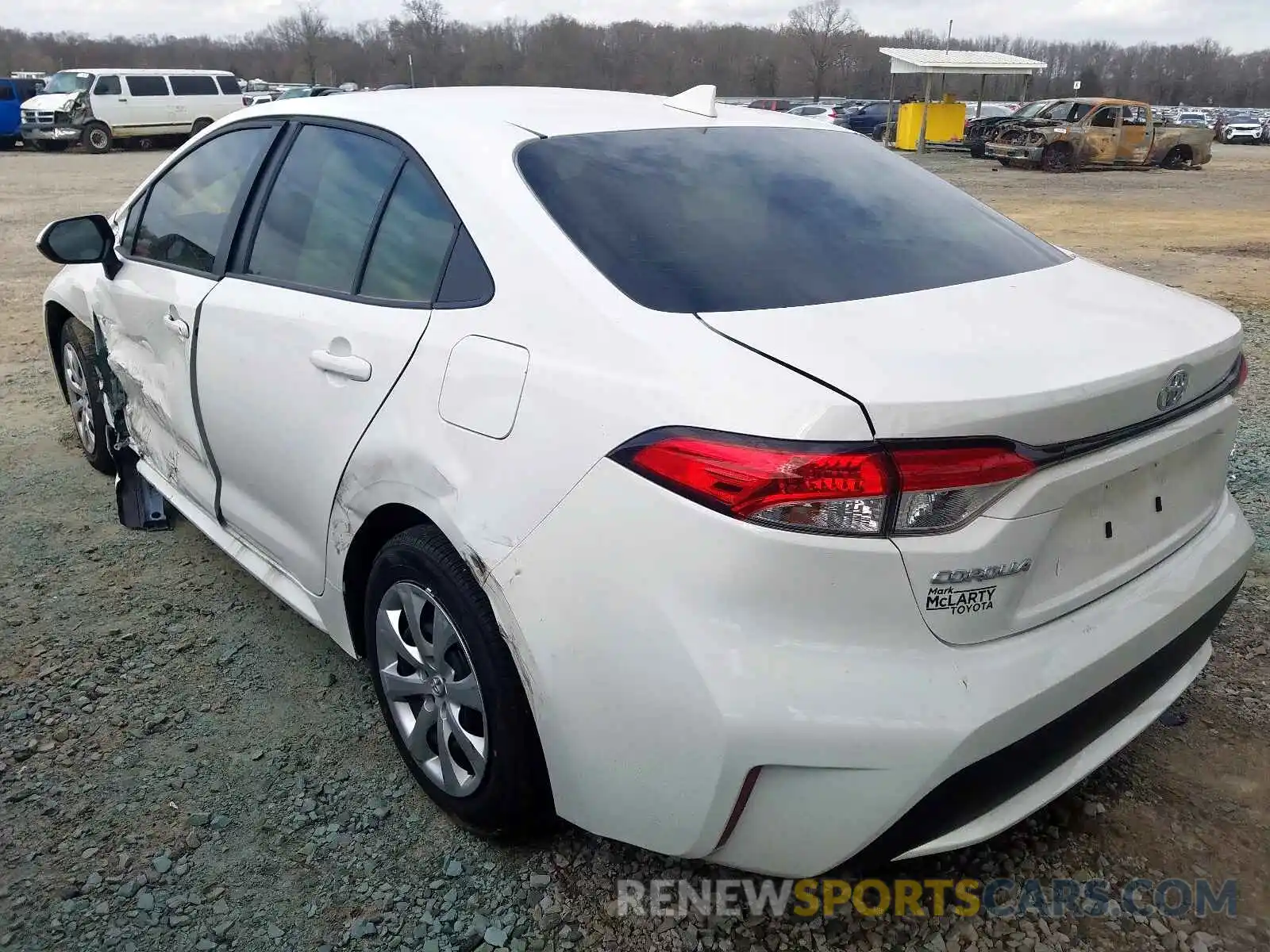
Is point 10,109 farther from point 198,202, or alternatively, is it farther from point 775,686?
point 775,686

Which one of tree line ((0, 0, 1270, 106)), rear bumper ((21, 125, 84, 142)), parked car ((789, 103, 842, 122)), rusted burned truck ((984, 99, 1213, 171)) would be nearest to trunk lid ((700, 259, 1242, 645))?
rusted burned truck ((984, 99, 1213, 171))

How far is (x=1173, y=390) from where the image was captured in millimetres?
1839

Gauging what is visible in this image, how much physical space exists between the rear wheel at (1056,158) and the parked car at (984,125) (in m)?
2.20

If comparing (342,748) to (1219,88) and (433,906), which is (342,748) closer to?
(433,906)

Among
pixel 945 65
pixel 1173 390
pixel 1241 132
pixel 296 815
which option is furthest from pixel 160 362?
pixel 1241 132

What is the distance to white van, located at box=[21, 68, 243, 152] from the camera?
83.7 ft

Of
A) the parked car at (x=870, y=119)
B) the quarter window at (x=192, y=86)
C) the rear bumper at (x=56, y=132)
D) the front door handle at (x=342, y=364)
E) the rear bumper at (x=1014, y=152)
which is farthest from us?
the parked car at (x=870, y=119)

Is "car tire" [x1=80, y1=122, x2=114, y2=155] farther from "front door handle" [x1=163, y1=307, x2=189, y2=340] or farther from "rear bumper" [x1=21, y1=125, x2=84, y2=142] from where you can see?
"front door handle" [x1=163, y1=307, x2=189, y2=340]

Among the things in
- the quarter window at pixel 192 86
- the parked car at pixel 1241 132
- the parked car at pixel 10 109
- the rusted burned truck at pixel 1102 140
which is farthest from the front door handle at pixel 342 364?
the parked car at pixel 1241 132

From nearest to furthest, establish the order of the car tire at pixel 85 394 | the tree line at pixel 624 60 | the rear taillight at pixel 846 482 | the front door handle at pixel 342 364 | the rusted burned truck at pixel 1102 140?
the rear taillight at pixel 846 482
the front door handle at pixel 342 364
the car tire at pixel 85 394
the rusted burned truck at pixel 1102 140
the tree line at pixel 624 60

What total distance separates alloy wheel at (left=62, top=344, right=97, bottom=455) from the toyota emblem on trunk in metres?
4.04

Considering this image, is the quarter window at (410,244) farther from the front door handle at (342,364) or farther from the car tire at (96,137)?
the car tire at (96,137)

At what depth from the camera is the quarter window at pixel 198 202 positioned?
300cm

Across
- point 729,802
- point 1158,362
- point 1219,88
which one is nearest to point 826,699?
point 729,802
